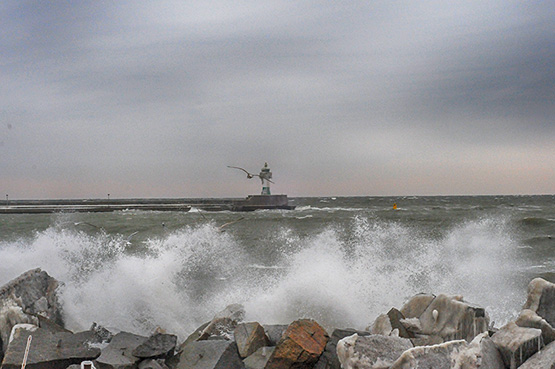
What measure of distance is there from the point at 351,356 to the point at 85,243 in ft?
28.5

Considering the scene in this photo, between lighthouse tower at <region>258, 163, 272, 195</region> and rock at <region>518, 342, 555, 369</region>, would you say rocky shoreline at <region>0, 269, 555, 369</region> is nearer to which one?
rock at <region>518, 342, 555, 369</region>

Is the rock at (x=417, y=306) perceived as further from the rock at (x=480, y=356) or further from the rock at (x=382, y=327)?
the rock at (x=480, y=356)

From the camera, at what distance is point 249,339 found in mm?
4355

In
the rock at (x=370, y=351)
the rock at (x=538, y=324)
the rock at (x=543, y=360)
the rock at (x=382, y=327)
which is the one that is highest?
the rock at (x=538, y=324)

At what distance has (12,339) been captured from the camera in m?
4.57

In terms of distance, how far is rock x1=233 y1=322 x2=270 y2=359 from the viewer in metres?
4.29

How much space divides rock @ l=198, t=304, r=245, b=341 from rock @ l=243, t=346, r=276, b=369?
2.91ft

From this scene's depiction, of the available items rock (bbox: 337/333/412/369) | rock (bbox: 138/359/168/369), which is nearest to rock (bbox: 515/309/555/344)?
rock (bbox: 337/333/412/369)

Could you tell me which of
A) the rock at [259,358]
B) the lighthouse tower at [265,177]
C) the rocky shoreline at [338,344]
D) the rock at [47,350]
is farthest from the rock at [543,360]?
the lighthouse tower at [265,177]

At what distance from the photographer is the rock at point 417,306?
189 inches

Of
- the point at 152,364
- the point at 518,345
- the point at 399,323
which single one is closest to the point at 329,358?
the point at 399,323

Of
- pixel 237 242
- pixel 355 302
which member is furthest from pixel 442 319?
pixel 237 242

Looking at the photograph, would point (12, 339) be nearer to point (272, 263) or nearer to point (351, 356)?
point (351, 356)

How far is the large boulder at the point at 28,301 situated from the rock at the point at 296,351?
299cm
